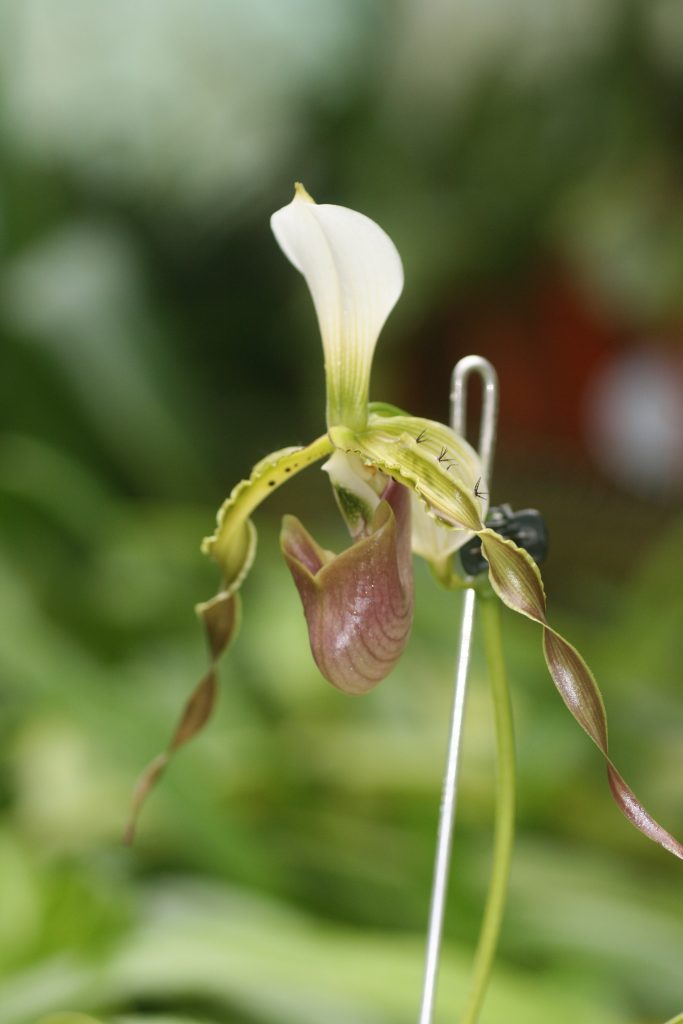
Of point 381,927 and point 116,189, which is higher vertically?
point 116,189

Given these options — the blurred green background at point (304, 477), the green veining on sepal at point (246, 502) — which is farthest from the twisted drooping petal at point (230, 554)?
the blurred green background at point (304, 477)

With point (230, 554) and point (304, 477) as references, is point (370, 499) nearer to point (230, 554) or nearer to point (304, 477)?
point (230, 554)

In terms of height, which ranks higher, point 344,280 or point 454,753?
point 344,280

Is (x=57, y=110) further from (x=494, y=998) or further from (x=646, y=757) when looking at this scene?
(x=494, y=998)

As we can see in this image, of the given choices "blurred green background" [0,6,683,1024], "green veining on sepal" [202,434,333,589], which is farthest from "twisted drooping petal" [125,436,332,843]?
"blurred green background" [0,6,683,1024]

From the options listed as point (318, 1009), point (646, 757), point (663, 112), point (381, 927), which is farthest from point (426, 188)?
point (318, 1009)

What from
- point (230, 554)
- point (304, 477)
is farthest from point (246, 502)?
point (304, 477)

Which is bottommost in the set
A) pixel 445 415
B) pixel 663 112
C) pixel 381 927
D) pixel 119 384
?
pixel 381 927
